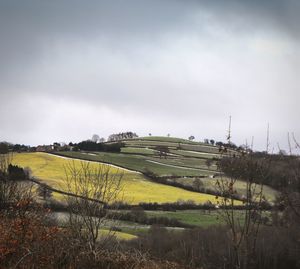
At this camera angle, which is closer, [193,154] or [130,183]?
[130,183]

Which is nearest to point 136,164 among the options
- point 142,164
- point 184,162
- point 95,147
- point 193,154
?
point 142,164

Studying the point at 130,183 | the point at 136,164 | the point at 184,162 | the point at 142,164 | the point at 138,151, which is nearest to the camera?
the point at 130,183

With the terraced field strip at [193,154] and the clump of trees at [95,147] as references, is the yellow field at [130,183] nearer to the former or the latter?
the clump of trees at [95,147]

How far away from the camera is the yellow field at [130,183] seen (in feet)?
248

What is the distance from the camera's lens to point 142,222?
65312 millimetres

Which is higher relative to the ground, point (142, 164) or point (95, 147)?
point (95, 147)

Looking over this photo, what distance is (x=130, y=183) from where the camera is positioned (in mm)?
85625

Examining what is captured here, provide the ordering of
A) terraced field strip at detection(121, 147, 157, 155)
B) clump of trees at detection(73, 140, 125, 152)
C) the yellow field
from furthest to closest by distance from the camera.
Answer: terraced field strip at detection(121, 147, 157, 155) → clump of trees at detection(73, 140, 125, 152) → the yellow field

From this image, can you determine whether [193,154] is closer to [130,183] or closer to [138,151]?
[138,151]

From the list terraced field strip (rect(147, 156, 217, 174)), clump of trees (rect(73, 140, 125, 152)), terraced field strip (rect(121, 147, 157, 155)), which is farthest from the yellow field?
terraced field strip (rect(121, 147, 157, 155))

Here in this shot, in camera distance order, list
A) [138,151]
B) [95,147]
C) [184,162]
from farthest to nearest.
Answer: [138,151] < [95,147] < [184,162]

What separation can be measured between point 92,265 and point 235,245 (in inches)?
111

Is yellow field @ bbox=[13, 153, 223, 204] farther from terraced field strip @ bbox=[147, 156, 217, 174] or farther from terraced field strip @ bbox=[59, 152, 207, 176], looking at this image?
terraced field strip @ bbox=[147, 156, 217, 174]

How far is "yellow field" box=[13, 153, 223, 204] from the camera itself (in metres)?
75.6
